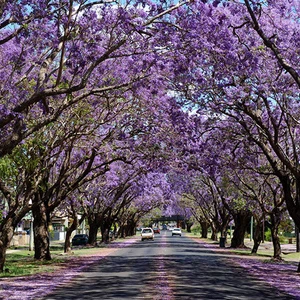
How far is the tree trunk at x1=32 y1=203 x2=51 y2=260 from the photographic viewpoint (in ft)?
96.4

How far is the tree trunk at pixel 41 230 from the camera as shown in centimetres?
2939

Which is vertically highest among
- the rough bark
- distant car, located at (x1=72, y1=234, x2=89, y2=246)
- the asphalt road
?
the rough bark

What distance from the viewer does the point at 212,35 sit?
1797 centimetres

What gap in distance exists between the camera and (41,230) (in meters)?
29.6

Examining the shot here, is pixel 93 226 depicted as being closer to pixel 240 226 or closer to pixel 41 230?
pixel 240 226

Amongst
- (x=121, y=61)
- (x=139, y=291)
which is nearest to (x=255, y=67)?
(x=121, y=61)

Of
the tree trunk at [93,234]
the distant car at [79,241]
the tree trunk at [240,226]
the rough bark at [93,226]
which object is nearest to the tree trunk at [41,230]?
the tree trunk at [240,226]

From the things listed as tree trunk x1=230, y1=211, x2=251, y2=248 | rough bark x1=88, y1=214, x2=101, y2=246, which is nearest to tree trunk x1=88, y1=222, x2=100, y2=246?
rough bark x1=88, y1=214, x2=101, y2=246

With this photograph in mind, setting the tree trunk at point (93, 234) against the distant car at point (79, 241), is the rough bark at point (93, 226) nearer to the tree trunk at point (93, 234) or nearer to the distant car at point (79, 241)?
the tree trunk at point (93, 234)

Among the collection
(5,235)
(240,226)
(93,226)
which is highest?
(240,226)

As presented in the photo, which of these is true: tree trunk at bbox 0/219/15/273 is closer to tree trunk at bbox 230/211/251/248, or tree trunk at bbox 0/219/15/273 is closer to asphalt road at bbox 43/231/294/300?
asphalt road at bbox 43/231/294/300

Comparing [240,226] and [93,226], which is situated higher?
[240,226]

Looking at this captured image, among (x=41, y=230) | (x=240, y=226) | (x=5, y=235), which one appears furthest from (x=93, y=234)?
(x=5, y=235)

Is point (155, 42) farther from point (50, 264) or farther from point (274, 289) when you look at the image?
point (50, 264)
